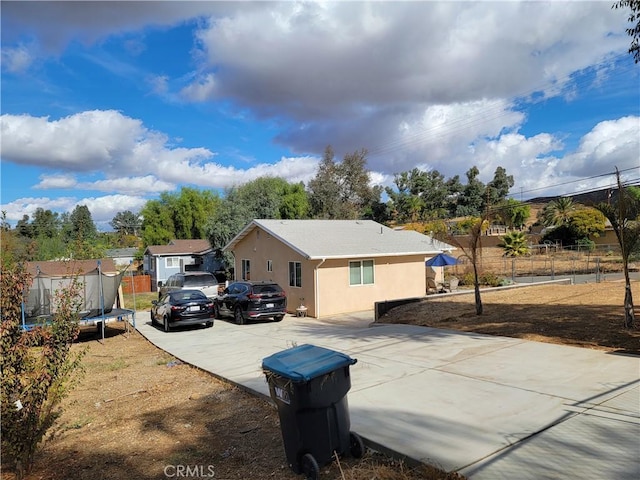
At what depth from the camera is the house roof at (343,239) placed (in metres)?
19.7

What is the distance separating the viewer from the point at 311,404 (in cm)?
431

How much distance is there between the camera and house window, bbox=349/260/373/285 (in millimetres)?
20312

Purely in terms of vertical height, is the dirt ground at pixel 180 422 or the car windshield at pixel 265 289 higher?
the car windshield at pixel 265 289

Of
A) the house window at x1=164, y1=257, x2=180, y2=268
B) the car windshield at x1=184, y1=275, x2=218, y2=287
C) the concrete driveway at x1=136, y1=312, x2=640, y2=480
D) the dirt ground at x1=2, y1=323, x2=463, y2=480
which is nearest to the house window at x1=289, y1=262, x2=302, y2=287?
the car windshield at x1=184, y1=275, x2=218, y2=287

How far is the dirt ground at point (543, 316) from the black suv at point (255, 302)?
13.4 feet

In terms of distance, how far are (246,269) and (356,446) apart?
20814 mm

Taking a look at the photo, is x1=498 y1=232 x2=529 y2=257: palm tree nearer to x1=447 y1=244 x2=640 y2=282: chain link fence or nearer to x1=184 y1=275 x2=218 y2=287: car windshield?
x1=447 y1=244 x2=640 y2=282: chain link fence

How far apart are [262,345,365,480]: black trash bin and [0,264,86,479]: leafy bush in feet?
7.83

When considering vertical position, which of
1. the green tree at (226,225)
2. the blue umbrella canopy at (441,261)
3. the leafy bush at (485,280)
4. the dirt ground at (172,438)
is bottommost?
the dirt ground at (172,438)

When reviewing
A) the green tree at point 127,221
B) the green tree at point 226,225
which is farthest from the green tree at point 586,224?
the green tree at point 127,221

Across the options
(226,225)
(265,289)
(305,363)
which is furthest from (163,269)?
(305,363)

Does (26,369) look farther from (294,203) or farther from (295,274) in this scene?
(294,203)

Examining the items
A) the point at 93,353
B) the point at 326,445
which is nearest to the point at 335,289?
the point at 93,353

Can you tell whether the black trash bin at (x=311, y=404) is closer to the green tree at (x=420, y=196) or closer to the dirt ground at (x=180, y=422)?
the dirt ground at (x=180, y=422)
